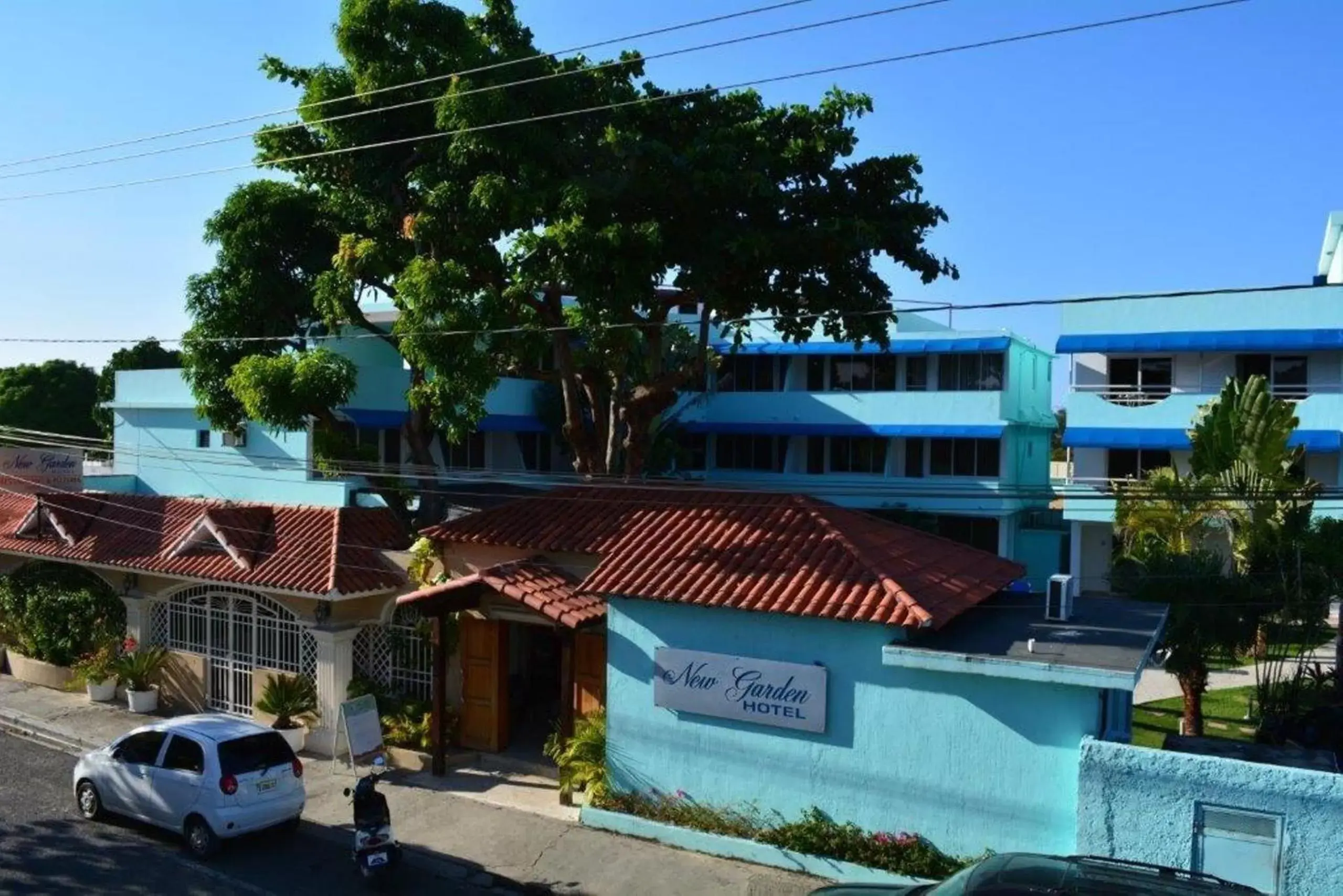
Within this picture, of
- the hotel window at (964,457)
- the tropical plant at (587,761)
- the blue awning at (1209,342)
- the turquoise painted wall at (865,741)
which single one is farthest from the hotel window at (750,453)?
the turquoise painted wall at (865,741)

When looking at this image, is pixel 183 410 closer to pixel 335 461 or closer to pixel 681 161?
pixel 335 461

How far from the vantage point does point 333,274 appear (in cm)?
1914

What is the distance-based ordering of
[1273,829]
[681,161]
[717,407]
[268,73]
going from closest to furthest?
[1273,829] < [681,161] < [268,73] < [717,407]

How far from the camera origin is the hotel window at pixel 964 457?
31.1 meters

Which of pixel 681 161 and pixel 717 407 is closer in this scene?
pixel 681 161

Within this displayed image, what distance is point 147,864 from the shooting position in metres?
12.3

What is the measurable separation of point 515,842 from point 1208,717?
1259cm

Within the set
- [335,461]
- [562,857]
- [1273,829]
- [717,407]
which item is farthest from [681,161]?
[717,407]

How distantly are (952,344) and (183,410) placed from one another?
20.4 metres

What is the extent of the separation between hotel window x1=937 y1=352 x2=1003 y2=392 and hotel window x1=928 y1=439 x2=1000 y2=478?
5.14ft

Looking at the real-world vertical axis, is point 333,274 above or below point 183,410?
above

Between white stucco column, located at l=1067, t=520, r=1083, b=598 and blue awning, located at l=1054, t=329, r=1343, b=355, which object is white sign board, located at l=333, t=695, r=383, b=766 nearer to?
blue awning, located at l=1054, t=329, r=1343, b=355

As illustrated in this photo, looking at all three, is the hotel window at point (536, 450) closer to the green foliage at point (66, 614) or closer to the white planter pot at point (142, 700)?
the green foliage at point (66, 614)

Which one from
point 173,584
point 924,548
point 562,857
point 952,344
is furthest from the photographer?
point 952,344
